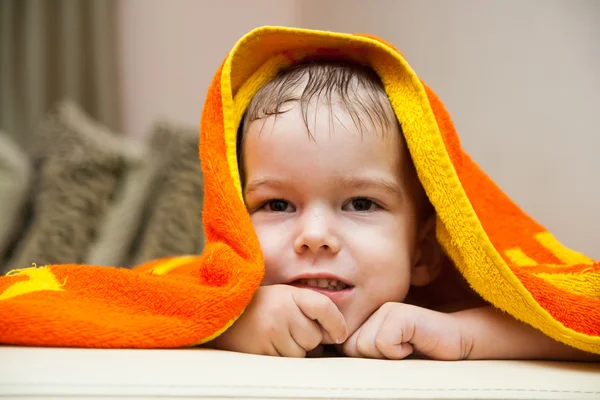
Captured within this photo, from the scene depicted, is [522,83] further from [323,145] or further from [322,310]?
[322,310]

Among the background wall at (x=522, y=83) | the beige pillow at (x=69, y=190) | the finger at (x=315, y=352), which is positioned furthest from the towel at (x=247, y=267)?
the beige pillow at (x=69, y=190)

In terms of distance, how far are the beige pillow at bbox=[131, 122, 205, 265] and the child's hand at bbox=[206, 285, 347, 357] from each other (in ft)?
2.83

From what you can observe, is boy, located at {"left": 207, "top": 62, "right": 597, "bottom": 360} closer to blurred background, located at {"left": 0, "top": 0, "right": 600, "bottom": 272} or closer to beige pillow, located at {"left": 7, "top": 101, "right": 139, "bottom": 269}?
blurred background, located at {"left": 0, "top": 0, "right": 600, "bottom": 272}

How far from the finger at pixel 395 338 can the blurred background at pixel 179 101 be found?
601 millimetres

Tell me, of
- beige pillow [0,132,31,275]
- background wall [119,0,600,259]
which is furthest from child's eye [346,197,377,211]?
beige pillow [0,132,31,275]

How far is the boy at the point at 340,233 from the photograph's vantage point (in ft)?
2.44

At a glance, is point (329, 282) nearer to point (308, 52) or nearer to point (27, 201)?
point (308, 52)

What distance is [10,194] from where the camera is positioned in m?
1.62

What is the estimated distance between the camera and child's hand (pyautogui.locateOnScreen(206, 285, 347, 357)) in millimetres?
729

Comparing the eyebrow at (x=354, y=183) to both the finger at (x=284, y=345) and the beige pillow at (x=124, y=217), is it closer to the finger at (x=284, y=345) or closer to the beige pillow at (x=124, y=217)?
the finger at (x=284, y=345)

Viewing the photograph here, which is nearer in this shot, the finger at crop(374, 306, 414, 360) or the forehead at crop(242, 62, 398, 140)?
the finger at crop(374, 306, 414, 360)

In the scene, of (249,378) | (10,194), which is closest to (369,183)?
(249,378)

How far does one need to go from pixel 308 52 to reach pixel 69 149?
3.13ft

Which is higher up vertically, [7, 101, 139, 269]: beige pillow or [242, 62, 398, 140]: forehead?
[242, 62, 398, 140]: forehead
